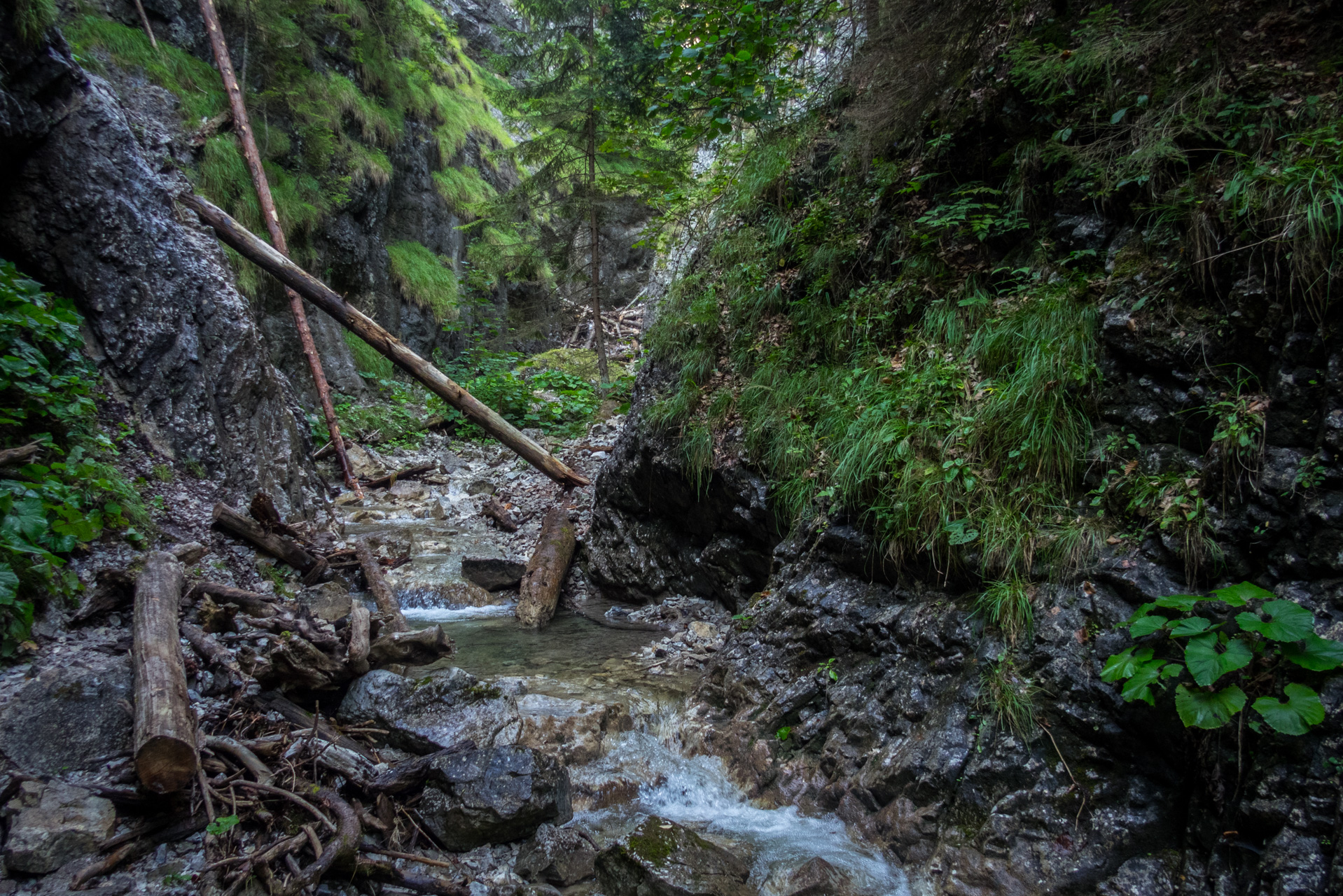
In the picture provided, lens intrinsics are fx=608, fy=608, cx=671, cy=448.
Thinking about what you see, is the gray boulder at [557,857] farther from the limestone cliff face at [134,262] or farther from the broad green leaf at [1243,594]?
the limestone cliff face at [134,262]

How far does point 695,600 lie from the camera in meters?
6.60

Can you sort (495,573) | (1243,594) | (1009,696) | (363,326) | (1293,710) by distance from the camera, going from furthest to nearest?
(363,326)
(495,573)
(1009,696)
(1243,594)
(1293,710)

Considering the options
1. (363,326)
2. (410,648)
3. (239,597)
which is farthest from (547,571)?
(363,326)

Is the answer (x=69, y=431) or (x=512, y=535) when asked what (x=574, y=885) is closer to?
(x=69, y=431)

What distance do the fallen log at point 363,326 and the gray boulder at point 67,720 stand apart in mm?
5663

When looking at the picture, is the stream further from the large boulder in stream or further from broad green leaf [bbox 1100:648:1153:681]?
broad green leaf [bbox 1100:648:1153:681]

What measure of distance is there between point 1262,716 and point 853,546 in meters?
2.22

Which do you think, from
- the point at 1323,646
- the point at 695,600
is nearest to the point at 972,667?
the point at 1323,646

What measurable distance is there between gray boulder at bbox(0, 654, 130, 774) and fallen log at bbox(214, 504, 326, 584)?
9.01 ft

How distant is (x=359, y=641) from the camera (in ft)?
14.1

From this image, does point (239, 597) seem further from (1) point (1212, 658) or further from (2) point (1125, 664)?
(1) point (1212, 658)

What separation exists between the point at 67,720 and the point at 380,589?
357 cm

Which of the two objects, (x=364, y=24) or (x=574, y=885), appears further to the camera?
(x=364, y=24)

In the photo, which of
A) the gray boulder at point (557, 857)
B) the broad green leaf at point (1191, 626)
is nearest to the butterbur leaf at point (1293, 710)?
the broad green leaf at point (1191, 626)
